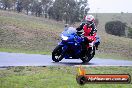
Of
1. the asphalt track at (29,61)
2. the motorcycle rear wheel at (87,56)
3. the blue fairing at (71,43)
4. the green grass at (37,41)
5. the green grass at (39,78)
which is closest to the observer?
the green grass at (39,78)

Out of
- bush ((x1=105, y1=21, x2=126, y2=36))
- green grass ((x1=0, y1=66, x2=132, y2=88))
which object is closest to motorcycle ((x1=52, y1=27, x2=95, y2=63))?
green grass ((x1=0, y1=66, x2=132, y2=88))

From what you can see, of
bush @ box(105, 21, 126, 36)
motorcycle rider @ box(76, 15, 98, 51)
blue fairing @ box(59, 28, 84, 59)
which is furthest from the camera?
bush @ box(105, 21, 126, 36)

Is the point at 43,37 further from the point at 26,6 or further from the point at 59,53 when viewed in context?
the point at 26,6

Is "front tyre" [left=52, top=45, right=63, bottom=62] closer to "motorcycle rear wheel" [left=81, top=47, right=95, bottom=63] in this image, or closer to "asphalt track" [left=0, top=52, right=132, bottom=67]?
"asphalt track" [left=0, top=52, right=132, bottom=67]

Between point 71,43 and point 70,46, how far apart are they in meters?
0.15

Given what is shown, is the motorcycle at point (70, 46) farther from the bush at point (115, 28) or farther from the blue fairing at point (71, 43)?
the bush at point (115, 28)

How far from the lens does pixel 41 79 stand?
9797 millimetres

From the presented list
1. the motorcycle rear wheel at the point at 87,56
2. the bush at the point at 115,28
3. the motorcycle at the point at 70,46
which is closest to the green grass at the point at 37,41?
the motorcycle rear wheel at the point at 87,56

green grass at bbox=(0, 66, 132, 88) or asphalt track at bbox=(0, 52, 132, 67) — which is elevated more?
green grass at bbox=(0, 66, 132, 88)

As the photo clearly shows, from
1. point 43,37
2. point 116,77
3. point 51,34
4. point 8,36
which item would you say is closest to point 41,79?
point 116,77

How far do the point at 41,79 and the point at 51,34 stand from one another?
101 ft

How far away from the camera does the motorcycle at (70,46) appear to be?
14750mm

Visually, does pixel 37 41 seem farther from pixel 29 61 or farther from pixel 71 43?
pixel 29 61

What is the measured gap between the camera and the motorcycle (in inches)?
581
